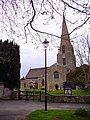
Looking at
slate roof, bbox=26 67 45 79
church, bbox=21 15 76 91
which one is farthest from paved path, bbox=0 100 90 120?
slate roof, bbox=26 67 45 79

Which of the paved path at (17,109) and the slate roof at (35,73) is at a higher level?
the slate roof at (35,73)

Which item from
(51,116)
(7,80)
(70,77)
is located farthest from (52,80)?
(51,116)

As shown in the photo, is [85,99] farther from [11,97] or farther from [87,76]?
[87,76]

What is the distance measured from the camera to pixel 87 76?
57.4 m

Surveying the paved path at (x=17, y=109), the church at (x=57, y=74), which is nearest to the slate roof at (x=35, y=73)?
the church at (x=57, y=74)

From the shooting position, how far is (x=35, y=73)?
135 m

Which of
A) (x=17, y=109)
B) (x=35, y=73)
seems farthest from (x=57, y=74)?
(x=17, y=109)

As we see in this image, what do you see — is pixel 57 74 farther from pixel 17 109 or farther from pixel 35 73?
pixel 17 109

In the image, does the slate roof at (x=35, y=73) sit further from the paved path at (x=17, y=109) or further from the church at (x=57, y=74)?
the paved path at (x=17, y=109)

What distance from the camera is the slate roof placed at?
132 meters

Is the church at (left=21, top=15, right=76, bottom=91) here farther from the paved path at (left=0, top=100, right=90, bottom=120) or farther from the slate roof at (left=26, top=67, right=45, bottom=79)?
the paved path at (left=0, top=100, right=90, bottom=120)

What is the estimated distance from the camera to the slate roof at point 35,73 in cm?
13150

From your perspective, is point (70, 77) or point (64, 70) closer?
point (70, 77)

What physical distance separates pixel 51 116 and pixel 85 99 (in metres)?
19.5
